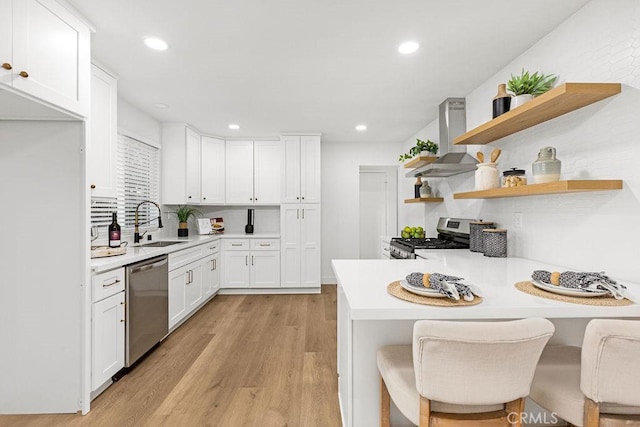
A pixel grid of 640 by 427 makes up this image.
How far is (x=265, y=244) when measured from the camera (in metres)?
4.85

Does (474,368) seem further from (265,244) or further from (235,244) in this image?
(235,244)

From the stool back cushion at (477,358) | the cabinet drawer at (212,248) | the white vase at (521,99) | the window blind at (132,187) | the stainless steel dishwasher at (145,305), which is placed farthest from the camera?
the cabinet drawer at (212,248)

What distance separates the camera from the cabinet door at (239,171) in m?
5.08

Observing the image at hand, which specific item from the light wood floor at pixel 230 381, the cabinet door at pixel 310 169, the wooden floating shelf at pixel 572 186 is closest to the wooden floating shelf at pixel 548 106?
the wooden floating shelf at pixel 572 186

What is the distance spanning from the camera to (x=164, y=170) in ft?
14.4

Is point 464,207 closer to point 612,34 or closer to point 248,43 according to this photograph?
point 612,34

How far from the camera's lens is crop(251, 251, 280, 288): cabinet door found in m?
4.84

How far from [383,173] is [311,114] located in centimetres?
232

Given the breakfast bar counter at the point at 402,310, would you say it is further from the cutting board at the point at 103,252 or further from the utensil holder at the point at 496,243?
the cutting board at the point at 103,252

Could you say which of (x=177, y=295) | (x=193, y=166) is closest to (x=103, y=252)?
(x=177, y=295)

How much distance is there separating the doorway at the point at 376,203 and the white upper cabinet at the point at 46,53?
14.6ft

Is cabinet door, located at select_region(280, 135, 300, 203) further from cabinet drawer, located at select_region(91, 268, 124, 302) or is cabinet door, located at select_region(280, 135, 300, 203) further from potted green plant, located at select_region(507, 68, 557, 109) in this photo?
potted green plant, located at select_region(507, 68, 557, 109)

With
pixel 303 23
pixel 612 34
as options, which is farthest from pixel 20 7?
pixel 612 34

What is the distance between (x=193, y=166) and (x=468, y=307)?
4.36 meters
